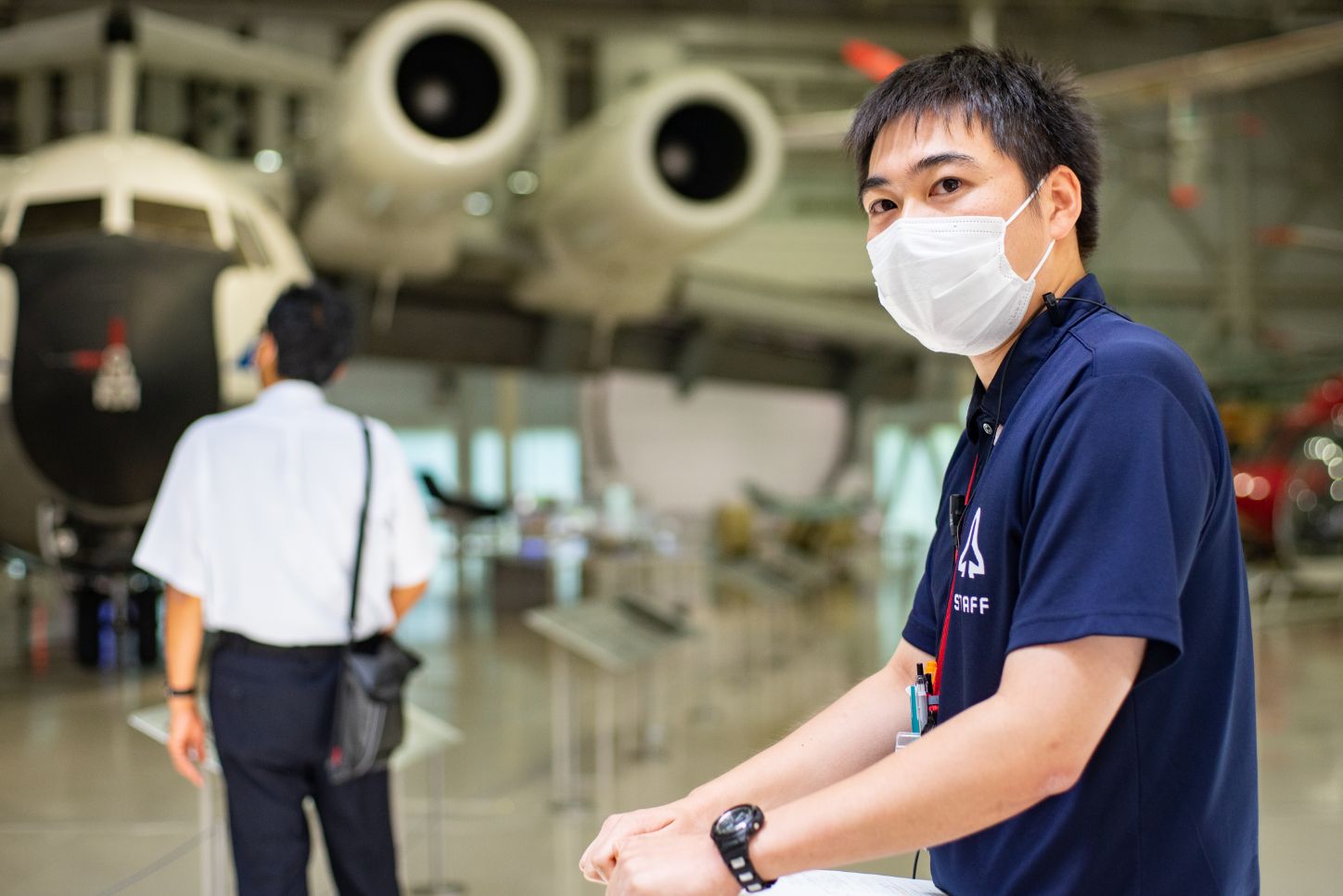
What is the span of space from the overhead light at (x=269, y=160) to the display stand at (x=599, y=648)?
434cm

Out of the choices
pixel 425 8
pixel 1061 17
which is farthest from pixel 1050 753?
pixel 1061 17

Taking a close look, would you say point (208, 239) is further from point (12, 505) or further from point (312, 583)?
point (312, 583)

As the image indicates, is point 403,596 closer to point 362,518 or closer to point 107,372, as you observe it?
point 362,518

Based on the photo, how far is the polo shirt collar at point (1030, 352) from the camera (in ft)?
3.74

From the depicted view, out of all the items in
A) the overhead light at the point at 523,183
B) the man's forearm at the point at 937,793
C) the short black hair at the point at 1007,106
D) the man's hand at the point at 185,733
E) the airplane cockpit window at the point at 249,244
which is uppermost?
the overhead light at the point at 523,183

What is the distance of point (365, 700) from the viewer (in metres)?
2.39

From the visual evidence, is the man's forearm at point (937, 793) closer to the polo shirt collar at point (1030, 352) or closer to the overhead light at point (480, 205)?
the polo shirt collar at point (1030, 352)

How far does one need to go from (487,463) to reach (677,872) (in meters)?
20.3

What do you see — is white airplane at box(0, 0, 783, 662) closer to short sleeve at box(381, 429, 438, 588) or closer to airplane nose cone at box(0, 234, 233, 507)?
airplane nose cone at box(0, 234, 233, 507)

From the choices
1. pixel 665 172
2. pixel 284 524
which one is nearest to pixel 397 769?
pixel 284 524

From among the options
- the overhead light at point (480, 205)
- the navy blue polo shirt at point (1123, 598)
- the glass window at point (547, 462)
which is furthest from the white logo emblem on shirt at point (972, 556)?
the glass window at point (547, 462)

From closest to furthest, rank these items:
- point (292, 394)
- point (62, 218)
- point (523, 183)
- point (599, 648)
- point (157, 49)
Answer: point (292, 394)
point (599, 648)
point (62, 218)
point (157, 49)
point (523, 183)

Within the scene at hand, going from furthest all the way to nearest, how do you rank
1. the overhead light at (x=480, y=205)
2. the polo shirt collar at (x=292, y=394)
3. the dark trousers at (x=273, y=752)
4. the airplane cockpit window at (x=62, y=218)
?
the overhead light at (x=480, y=205), the airplane cockpit window at (x=62, y=218), the polo shirt collar at (x=292, y=394), the dark trousers at (x=273, y=752)

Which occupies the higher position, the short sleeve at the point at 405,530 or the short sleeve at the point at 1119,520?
the short sleeve at the point at 1119,520
